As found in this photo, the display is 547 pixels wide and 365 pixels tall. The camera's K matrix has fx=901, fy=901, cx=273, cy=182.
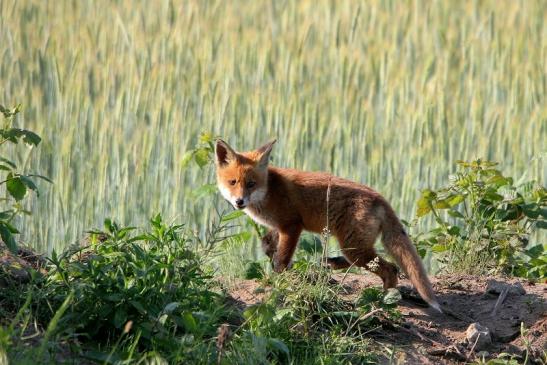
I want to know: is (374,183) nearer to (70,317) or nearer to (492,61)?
(492,61)

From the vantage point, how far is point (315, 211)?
6293mm

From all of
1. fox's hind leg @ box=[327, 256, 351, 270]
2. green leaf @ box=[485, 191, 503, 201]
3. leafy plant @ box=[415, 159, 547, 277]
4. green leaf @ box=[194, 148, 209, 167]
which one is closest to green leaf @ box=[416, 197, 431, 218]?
leafy plant @ box=[415, 159, 547, 277]

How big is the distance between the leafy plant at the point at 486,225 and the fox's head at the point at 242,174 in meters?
1.18

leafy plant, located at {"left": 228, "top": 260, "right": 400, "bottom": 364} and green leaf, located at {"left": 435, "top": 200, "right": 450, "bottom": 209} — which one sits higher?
green leaf, located at {"left": 435, "top": 200, "right": 450, "bottom": 209}

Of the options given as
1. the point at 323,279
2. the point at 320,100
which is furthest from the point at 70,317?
the point at 320,100

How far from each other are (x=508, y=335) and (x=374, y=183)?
2848 mm

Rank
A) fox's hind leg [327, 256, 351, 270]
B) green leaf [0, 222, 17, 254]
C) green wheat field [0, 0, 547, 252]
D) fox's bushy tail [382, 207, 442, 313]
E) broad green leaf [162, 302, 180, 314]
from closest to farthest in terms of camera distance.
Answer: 1. broad green leaf [162, 302, 180, 314]
2. green leaf [0, 222, 17, 254]
3. fox's bushy tail [382, 207, 442, 313]
4. fox's hind leg [327, 256, 351, 270]
5. green wheat field [0, 0, 547, 252]

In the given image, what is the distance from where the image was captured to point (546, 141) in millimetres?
8578

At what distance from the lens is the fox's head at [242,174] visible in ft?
21.0

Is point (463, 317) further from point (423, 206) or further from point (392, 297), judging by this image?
point (423, 206)

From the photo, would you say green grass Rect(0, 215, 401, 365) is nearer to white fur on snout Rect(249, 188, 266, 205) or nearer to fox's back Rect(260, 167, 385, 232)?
fox's back Rect(260, 167, 385, 232)

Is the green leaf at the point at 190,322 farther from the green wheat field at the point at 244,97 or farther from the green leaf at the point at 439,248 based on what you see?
the green wheat field at the point at 244,97

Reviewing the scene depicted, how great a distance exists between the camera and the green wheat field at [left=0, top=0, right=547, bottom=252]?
25.7ft

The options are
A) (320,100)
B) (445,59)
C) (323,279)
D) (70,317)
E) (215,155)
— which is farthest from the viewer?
(445,59)
